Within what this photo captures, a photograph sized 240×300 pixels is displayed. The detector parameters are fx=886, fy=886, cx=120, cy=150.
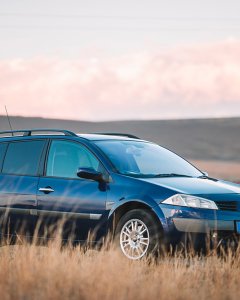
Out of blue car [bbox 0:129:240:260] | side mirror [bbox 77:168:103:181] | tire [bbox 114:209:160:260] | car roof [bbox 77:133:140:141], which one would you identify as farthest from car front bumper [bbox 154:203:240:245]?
car roof [bbox 77:133:140:141]

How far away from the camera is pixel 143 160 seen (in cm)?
1143

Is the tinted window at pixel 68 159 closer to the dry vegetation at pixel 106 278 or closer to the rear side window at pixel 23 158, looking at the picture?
the rear side window at pixel 23 158

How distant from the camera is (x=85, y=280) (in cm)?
746

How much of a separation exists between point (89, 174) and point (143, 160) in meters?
1.13

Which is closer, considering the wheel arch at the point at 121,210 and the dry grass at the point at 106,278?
the dry grass at the point at 106,278

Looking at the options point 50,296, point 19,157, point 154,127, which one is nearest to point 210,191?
point 19,157

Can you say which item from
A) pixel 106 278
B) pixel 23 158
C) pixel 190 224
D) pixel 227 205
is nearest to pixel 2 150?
pixel 23 158

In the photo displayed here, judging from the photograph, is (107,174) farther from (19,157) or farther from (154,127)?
(154,127)

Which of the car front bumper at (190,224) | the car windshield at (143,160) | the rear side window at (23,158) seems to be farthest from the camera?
the rear side window at (23,158)

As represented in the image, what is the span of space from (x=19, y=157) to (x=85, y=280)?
188 inches

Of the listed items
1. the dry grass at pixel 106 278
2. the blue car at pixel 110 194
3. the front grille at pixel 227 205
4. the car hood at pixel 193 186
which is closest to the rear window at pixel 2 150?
the blue car at pixel 110 194

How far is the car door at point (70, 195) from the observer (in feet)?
34.7

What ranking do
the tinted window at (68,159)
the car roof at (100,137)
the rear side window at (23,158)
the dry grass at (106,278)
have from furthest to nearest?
the rear side window at (23,158) → the car roof at (100,137) → the tinted window at (68,159) → the dry grass at (106,278)

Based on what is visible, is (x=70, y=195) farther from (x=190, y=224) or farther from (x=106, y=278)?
(x=106, y=278)
